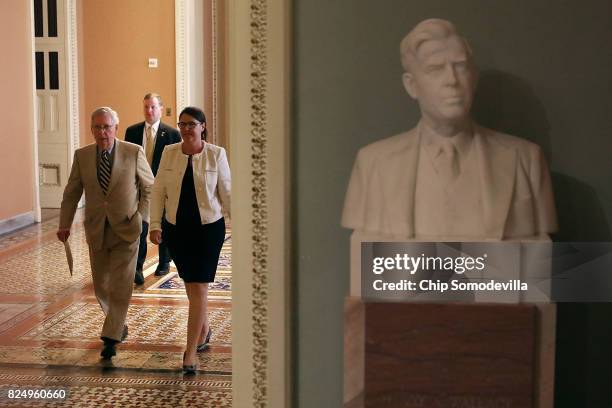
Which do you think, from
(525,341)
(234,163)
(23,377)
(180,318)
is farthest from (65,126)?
(525,341)

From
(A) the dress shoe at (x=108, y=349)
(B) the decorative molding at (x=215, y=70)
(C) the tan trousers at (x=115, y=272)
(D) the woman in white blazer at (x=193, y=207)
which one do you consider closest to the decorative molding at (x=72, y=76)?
(B) the decorative molding at (x=215, y=70)

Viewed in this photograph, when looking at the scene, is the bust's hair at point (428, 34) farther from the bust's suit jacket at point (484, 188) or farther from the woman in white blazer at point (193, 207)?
the woman in white blazer at point (193, 207)

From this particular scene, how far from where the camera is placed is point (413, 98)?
3088 millimetres

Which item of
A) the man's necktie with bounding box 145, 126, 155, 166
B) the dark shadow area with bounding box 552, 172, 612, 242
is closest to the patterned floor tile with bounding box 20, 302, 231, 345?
the man's necktie with bounding box 145, 126, 155, 166

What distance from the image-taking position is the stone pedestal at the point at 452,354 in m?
2.84

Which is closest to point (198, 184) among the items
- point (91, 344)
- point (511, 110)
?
point (91, 344)

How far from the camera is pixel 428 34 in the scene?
Result: 113 inches

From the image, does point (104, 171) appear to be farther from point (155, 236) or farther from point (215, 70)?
point (215, 70)

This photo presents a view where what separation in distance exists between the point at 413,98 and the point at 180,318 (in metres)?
4.34

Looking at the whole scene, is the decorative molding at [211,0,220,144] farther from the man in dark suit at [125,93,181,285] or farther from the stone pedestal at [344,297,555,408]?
the stone pedestal at [344,297,555,408]

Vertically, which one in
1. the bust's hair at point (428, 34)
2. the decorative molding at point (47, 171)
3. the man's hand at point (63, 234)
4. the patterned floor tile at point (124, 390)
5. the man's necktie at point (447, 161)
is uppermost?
the bust's hair at point (428, 34)

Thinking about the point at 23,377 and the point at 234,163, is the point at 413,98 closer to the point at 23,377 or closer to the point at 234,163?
the point at 234,163

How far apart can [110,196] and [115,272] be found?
1.56ft

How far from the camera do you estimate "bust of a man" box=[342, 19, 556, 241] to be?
9.41 ft
